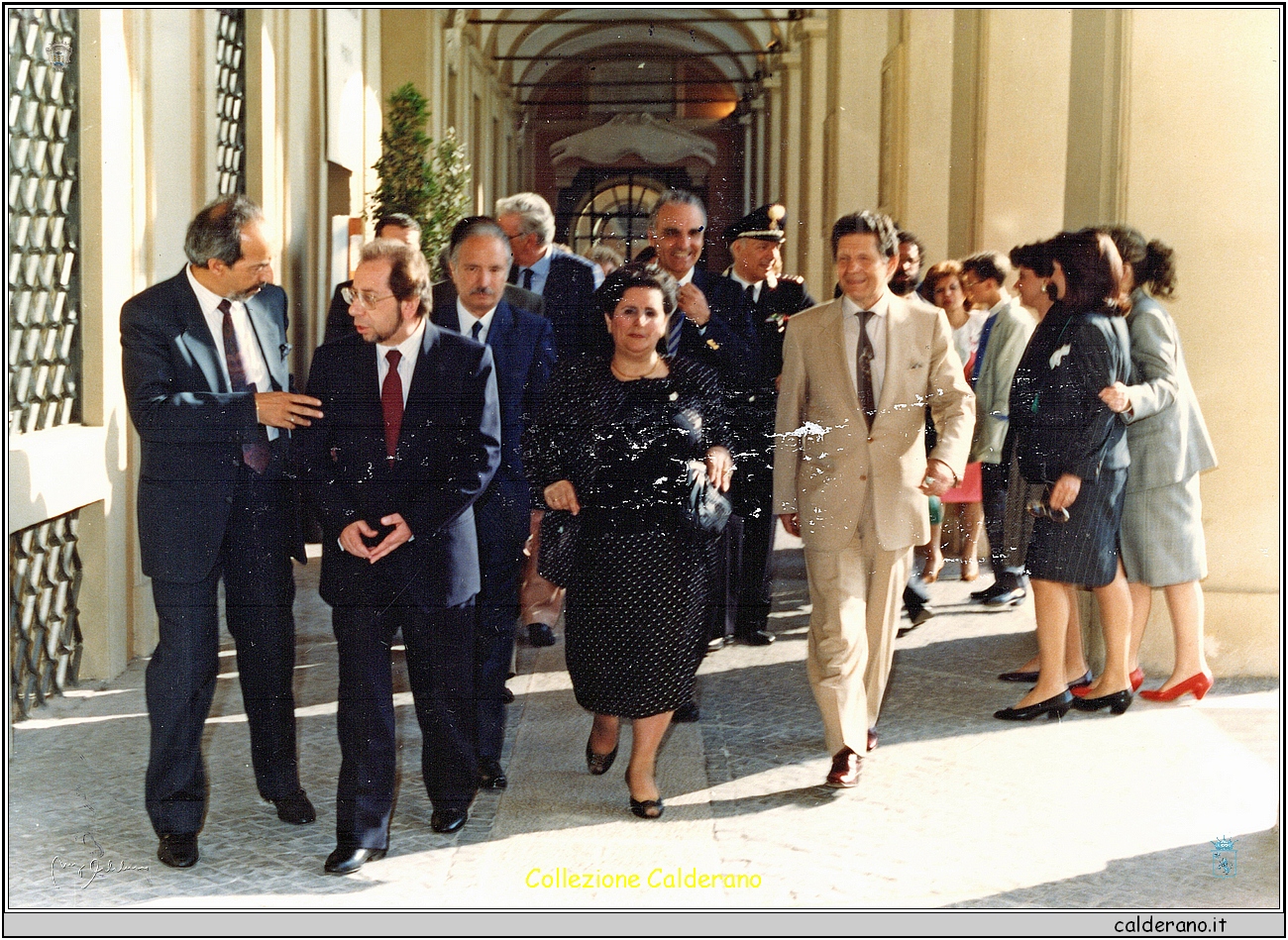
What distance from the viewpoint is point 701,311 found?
4.43 meters

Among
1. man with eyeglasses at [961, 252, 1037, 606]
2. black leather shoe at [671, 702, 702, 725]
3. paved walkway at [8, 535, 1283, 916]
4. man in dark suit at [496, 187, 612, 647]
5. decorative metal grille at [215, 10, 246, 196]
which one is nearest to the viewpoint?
paved walkway at [8, 535, 1283, 916]

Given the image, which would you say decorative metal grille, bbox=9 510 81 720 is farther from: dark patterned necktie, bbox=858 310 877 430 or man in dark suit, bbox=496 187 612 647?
dark patterned necktie, bbox=858 310 877 430

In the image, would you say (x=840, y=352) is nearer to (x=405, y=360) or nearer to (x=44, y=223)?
(x=405, y=360)

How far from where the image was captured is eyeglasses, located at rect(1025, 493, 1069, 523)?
15.4 ft

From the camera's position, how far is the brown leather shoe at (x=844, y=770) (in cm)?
413

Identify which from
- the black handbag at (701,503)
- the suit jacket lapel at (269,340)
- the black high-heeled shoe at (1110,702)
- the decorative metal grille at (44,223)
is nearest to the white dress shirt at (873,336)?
the black handbag at (701,503)

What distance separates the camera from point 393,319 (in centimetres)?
350

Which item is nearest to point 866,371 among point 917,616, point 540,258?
point 540,258

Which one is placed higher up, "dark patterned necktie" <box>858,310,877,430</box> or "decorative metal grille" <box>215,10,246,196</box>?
"decorative metal grille" <box>215,10,246,196</box>

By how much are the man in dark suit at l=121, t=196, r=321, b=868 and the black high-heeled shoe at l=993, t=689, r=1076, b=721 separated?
2.70m

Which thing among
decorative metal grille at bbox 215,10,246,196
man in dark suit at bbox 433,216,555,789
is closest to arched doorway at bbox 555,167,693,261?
man in dark suit at bbox 433,216,555,789

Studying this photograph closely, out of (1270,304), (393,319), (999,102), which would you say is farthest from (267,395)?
(999,102)

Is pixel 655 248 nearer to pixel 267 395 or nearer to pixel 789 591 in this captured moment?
pixel 267 395
